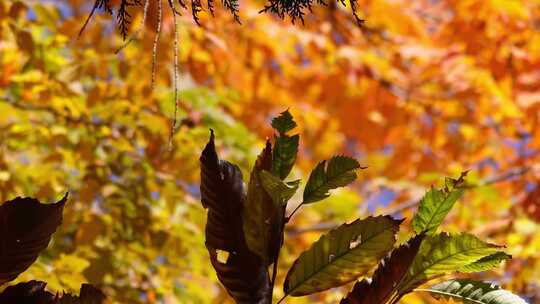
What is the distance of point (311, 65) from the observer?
8.30 metres

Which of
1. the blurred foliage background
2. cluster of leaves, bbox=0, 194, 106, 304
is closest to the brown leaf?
cluster of leaves, bbox=0, 194, 106, 304

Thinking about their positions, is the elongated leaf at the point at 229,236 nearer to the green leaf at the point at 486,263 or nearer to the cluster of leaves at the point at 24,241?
the cluster of leaves at the point at 24,241

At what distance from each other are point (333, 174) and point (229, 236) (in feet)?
0.70

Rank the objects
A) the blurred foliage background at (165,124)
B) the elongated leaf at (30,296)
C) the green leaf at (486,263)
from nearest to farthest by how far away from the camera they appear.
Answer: the elongated leaf at (30,296), the green leaf at (486,263), the blurred foliage background at (165,124)

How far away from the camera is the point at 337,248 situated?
113cm

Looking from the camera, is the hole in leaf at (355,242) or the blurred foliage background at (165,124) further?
the blurred foliage background at (165,124)

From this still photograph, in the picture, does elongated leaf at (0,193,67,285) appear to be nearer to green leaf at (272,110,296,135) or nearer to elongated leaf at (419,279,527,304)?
green leaf at (272,110,296,135)

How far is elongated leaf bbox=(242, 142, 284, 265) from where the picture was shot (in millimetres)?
1101

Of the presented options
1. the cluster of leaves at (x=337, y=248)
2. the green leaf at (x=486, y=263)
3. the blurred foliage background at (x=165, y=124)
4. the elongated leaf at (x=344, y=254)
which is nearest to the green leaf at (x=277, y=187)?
the cluster of leaves at (x=337, y=248)

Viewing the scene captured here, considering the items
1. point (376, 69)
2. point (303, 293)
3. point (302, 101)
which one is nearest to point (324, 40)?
point (376, 69)

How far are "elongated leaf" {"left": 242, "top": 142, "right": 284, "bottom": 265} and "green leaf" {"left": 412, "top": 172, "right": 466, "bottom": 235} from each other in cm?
24

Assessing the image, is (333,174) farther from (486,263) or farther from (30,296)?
(30,296)

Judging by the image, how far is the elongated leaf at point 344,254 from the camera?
112cm

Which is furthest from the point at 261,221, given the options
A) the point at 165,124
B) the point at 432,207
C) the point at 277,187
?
the point at 165,124
